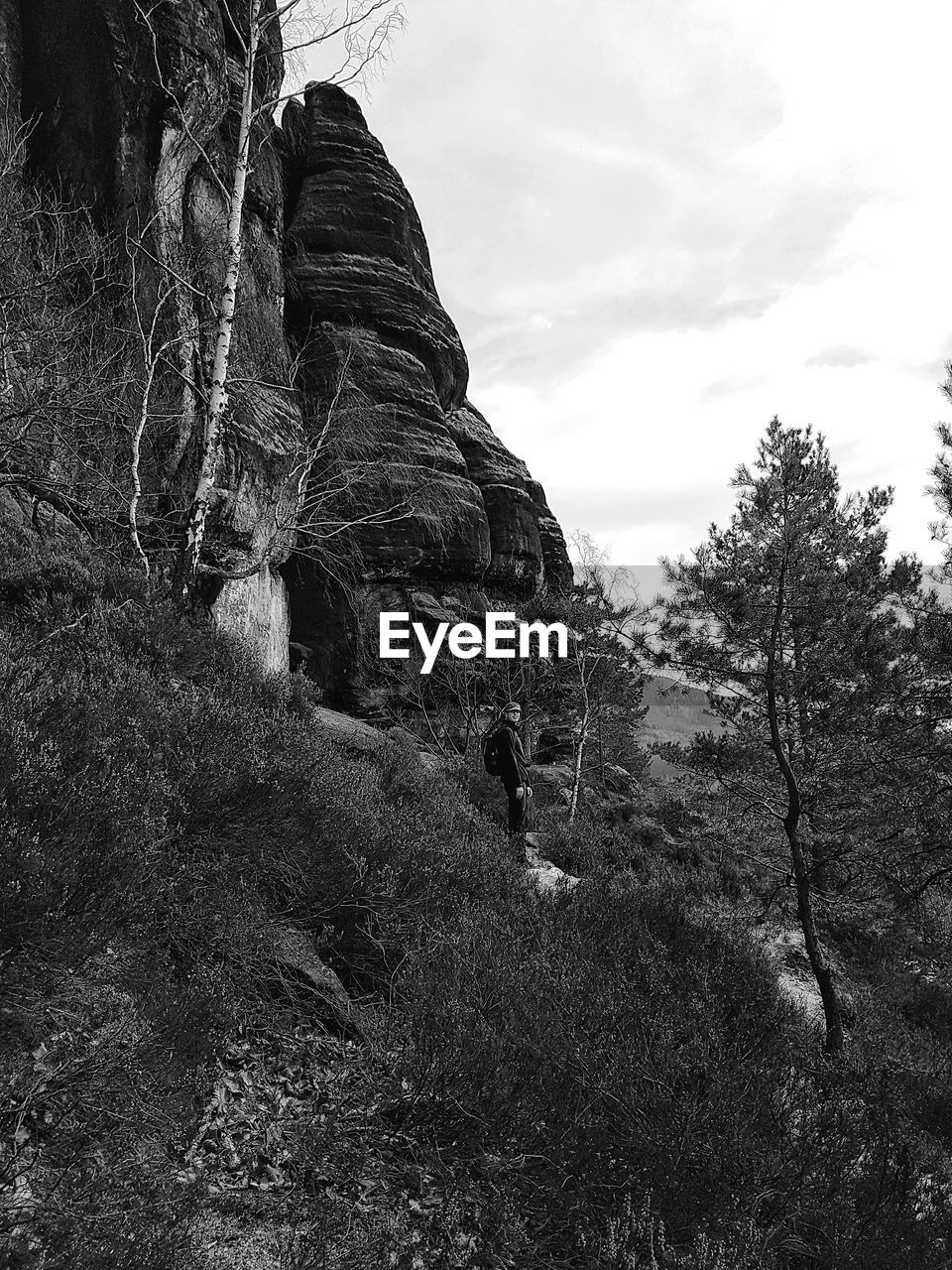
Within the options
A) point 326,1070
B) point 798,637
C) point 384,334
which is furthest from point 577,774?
point 326,1070

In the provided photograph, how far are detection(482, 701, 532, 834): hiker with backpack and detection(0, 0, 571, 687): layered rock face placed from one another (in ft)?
12.7

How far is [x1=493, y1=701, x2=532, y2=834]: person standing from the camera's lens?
8.25 metres

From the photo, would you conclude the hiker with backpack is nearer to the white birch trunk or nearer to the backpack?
the backpack

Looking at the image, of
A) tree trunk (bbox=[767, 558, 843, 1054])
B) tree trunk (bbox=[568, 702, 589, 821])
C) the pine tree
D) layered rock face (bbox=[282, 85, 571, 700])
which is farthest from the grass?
layered rock face (bbox=[282, 85, 571, 700])

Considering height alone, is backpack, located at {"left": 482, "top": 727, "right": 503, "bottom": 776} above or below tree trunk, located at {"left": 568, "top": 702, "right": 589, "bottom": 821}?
above

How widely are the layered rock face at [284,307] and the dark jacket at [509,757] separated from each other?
3.95 meters

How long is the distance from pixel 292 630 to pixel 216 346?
14.2 m

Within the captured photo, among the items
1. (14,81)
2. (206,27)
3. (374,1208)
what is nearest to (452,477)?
(206,27)

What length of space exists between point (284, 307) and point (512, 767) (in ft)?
61.9

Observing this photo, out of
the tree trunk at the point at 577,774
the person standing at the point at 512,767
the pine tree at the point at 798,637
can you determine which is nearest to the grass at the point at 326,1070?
the person standing at the point at 512,767

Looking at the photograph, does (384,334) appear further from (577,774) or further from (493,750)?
(493,750)

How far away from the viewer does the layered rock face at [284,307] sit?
43.0ft

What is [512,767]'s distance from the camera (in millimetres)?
8328

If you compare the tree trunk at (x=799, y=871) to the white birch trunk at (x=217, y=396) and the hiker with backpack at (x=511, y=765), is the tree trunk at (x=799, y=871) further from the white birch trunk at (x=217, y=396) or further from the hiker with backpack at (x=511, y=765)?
the white birch trunk at (x=217, y=396)
